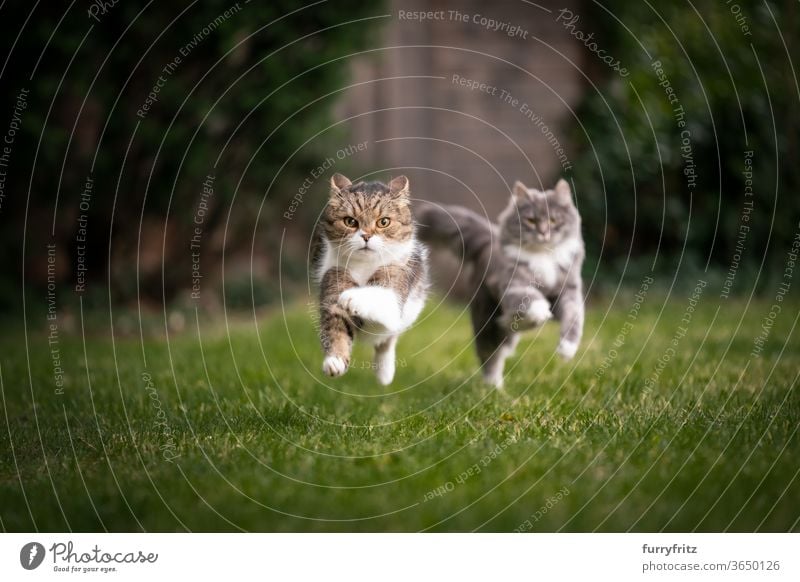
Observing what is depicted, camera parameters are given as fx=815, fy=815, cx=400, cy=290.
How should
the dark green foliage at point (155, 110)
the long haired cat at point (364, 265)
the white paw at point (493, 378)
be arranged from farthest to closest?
the dark green foliage at point (155, 110)
the white paw at point (493, 378)
the long haired cat at point (364, 265)

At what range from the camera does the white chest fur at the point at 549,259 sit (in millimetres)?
4039

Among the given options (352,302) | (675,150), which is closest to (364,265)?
(352,302)

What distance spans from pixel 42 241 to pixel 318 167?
9.51ft

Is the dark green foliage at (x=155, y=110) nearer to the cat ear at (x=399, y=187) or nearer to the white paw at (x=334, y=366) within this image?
the cat ear at (x=399, y=187)

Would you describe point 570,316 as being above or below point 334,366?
above

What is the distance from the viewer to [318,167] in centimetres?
869

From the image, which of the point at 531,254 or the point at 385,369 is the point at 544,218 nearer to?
the point at 531,254

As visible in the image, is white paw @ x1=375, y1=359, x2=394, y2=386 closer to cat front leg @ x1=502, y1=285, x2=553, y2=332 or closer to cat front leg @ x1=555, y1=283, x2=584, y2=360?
cat front leg @ x1=502, y1=285, x2=553, y2=332

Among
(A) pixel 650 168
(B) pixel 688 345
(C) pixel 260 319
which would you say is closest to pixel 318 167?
(C) pixel 260 319

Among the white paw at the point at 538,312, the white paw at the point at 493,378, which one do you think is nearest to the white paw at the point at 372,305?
the white paw at the point at 538,312

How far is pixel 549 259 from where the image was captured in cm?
409

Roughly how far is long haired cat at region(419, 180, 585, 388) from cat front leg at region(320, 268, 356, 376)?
2.50 ft

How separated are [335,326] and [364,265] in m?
0.35

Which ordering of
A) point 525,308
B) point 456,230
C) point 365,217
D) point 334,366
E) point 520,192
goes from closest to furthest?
point 334,366 → point 365,217 → point 525,308 → point 520,192 → point 456,230
